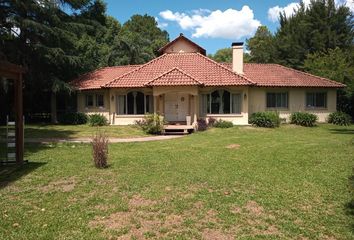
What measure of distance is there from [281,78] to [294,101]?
6.59ft

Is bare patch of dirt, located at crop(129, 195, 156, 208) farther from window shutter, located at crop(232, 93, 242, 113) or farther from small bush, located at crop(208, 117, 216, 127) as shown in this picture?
window shutter, located at crop(232, 93, 242, 113)

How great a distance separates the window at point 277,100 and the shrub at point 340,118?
3.51m

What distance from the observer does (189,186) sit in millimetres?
8875

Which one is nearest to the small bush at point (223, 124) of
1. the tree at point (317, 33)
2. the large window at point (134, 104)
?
the large window at point (134, 104)

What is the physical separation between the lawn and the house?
1293 cm

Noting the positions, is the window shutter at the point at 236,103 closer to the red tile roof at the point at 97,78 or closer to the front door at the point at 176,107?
the front door at the point at 176,107

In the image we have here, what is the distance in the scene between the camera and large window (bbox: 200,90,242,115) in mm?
27266

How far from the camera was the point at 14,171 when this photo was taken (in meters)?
10.8

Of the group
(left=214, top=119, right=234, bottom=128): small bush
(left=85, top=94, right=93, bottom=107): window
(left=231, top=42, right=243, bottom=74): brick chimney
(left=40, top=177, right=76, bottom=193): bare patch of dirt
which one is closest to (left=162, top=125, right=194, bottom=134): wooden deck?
(left=214, top=119, right=234, bottom=128): small bush

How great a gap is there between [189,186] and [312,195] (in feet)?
8.71

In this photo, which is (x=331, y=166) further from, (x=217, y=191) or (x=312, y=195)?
(x=217, y=191)

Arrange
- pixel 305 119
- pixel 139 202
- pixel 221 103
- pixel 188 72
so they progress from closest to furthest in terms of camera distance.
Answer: pixel 139 202 → pixel 305 119 → pixel 221 103 → pixel 188 72

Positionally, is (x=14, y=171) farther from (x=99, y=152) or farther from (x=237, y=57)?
(x=237, y=57)

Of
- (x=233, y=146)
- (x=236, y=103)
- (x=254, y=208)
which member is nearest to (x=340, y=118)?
(x=236, y=103)
